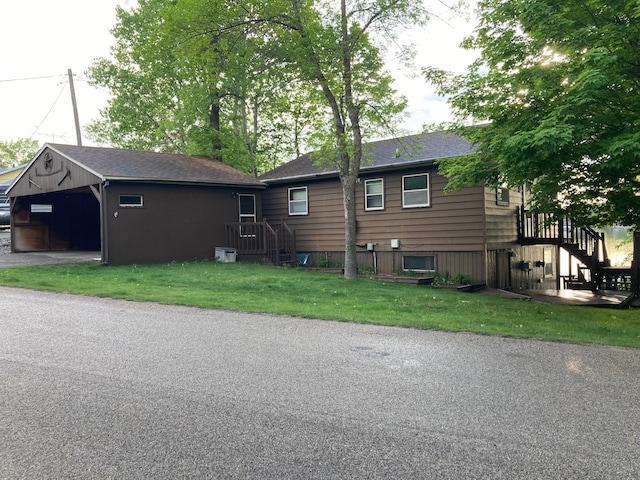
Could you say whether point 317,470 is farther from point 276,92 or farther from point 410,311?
point 276,92

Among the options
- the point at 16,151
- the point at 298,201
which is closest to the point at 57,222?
the point at 298,201

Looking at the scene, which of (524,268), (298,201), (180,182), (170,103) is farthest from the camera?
(170,103)

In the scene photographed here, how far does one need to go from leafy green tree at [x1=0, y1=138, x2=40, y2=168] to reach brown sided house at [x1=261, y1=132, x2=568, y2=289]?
6309 centimetres

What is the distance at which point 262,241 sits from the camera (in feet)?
62.1

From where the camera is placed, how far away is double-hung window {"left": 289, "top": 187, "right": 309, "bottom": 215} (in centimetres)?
1942

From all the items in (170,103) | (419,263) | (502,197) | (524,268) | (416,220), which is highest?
(170,103)

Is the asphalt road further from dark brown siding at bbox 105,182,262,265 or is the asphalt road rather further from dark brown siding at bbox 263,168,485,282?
dark brown siding at bbox 105,182,262,265

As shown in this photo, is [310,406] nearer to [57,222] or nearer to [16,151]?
[57,222]

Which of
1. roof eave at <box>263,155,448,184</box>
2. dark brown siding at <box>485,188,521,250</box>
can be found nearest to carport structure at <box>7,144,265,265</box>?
roof eave at <box>263,155,448,184</box>

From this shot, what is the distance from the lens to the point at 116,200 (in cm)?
1661

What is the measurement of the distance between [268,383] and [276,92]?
13207 millimetres

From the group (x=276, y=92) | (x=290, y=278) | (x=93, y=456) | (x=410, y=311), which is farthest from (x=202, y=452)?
(x=276, y=92)

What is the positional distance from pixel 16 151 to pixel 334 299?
73.3m

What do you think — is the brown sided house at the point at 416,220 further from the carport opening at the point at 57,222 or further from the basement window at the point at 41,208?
the basement window at the point at 41,208
